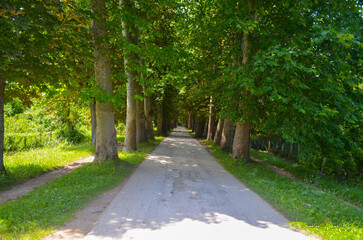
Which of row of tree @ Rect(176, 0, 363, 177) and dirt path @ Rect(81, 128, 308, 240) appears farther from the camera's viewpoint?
row of tree @ Rect(176, 0, 363, 177)

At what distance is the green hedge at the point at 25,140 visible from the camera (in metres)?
14.3

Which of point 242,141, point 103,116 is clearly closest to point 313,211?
point 242,141

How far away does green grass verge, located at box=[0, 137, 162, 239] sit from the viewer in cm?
412

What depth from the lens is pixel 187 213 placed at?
5.29 m

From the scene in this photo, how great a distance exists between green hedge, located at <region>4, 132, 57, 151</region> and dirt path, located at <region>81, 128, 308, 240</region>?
10.4 metres

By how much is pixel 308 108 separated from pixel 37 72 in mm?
8308

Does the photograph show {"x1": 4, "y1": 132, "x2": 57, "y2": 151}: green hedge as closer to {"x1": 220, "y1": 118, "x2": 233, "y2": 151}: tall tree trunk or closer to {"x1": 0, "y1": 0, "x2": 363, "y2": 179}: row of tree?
{"x1": 0, "y1": 0, "x2": 363, "y2": 179}: row of tree

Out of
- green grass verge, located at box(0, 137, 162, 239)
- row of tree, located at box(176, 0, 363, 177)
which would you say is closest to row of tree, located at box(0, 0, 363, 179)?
row of tree, located at box(176, 0, 363, 177)

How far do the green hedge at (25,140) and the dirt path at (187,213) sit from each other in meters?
10.4

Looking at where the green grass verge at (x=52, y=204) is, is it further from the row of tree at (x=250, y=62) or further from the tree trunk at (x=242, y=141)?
the tree trunk at (x=242, y=141)

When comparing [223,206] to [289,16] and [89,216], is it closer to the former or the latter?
[89,216]

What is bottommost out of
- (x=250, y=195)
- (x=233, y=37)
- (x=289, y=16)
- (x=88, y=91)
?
(x=250, y=195)

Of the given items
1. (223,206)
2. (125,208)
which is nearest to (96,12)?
(125,208)

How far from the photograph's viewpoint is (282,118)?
9688 mm
